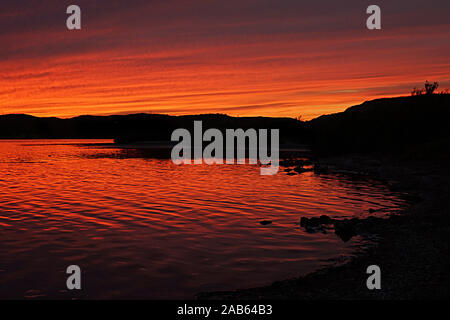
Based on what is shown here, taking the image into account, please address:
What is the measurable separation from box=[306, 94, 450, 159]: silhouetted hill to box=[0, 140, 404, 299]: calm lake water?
41466 millimetres

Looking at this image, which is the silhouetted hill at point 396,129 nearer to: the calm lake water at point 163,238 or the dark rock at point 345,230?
the calm lake water at point 163,238

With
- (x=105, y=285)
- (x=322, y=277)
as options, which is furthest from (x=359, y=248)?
(x=105, y=285)

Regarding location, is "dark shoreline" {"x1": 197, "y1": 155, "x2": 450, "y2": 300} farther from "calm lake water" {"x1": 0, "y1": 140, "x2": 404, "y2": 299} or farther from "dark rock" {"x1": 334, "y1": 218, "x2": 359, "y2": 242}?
"calm lake water" {"x1": 0, "y1": 140, "x2": 404, "y2": 299}

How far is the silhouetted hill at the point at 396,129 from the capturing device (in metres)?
75.9

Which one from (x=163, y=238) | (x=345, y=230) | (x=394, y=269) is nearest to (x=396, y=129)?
(x=345, y=230)

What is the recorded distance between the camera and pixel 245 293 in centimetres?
1338

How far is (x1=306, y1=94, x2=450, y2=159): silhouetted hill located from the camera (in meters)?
75.9

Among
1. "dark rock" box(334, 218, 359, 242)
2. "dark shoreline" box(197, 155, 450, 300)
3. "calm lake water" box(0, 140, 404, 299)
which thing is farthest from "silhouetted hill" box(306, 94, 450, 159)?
"dark rock" box(334, 218, 359, 242)

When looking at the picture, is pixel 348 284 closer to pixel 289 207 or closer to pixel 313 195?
pixel 289 207

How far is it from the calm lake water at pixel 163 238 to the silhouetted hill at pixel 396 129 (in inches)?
1633

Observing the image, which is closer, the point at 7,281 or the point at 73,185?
the point at 7,281

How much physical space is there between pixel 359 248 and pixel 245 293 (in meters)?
7.65

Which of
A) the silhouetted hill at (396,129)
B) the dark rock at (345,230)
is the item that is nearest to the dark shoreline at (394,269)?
the dark rock at (345,230)
